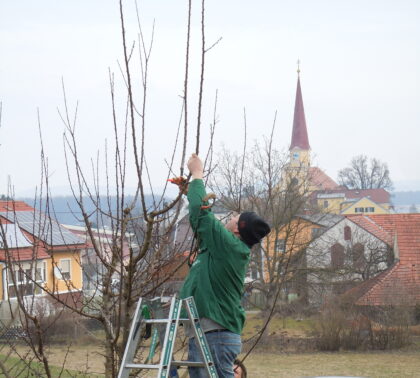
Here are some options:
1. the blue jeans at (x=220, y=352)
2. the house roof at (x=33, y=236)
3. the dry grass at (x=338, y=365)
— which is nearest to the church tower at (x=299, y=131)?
the dry grass at (x=338, y=365)

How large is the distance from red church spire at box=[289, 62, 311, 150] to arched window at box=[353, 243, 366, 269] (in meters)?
60.6

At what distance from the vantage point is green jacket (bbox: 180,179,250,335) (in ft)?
10.9

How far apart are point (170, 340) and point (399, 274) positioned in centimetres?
3325

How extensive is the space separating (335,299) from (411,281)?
4.58 meters

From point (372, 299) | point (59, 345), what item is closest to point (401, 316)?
point (372, 299)

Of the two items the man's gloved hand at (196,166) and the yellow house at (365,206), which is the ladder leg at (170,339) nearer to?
the man's gloved hand at (196,166)

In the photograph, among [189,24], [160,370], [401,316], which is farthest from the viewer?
[401,316]

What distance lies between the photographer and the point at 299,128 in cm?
10138

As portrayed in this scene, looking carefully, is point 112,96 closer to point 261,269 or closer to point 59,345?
point 59,345

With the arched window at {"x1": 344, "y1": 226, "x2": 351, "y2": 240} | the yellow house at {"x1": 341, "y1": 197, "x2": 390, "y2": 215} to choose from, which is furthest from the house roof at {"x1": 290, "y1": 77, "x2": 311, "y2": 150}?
the arched window at {"x1": 344, "y1": 226, "x2": 351, "y2": 240}

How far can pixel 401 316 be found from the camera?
101 feet

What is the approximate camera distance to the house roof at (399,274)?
31.0 metres

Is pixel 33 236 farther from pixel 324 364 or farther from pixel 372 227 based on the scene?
pixel 372 227

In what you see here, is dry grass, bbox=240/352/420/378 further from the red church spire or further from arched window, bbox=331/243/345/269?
the red church spire
